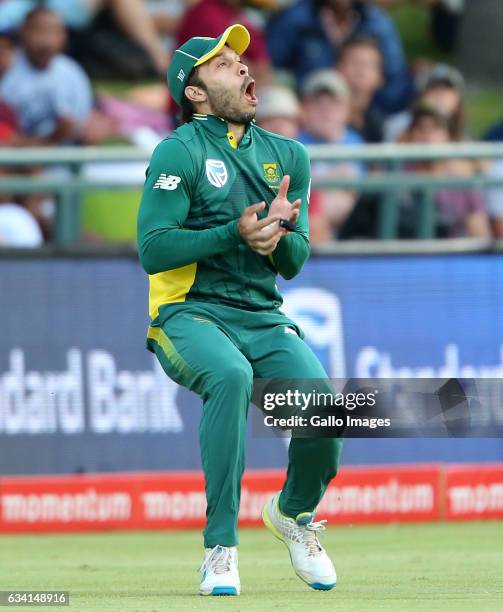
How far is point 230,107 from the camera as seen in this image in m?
6.21

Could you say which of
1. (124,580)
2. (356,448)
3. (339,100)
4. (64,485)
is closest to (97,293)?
(64,485)

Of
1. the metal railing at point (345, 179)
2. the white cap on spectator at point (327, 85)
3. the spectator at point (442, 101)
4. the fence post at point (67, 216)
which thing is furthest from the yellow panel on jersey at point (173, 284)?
the spectator at point (442, 101)

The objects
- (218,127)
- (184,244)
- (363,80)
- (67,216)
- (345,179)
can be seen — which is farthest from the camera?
(363,80)

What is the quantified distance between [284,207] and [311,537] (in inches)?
54.2

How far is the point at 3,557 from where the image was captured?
8.08 metres

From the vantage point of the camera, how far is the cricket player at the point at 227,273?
5.86 meters

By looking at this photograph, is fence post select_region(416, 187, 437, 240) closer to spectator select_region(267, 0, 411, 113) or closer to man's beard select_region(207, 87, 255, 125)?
spectator select_region(267, 0, 411, 113)

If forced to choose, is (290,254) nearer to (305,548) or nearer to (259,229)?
(259,229)

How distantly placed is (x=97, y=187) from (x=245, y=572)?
161 inches

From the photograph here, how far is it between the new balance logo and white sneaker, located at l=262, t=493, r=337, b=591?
1383mm

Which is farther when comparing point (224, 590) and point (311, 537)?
point (311, 537)

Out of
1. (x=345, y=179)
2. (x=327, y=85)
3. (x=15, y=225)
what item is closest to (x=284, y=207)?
(x=15, y=225)

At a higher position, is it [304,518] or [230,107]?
[230,107]

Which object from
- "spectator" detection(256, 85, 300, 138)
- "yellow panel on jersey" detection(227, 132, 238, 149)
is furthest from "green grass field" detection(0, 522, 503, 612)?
"spectator" detection(256, 85, 300, 138)
